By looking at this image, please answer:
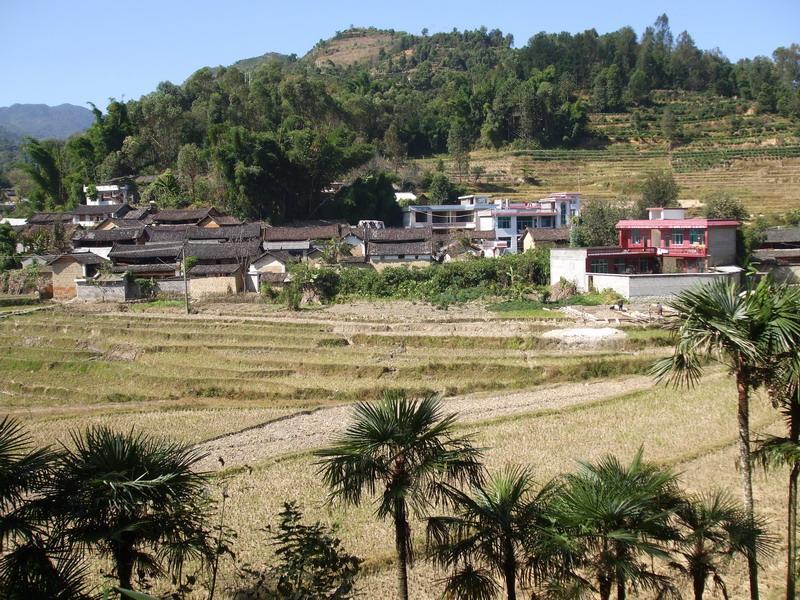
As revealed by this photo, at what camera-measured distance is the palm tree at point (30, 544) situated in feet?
20.9

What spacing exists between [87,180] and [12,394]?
40.0 m

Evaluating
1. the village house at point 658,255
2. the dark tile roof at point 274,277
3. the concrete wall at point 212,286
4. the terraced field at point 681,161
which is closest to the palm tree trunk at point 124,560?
the village house at point 658,255

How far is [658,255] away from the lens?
114 feet

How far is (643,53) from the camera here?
290ft

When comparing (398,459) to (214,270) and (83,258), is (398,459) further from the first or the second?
(83,258)

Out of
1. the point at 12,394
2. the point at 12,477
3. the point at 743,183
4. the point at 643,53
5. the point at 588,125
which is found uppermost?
the point at 643,53

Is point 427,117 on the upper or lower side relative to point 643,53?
lower

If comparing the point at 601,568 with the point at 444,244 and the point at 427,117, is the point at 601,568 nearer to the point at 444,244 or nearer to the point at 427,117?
the point at 444,244

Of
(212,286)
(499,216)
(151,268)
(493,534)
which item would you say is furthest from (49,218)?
(493,534)

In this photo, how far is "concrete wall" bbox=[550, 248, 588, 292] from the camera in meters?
33.2

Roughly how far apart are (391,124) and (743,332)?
208 ft

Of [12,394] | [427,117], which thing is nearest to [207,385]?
[12,394]

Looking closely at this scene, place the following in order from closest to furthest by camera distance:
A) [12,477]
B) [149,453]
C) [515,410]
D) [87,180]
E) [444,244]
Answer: [12,477] < [149,453] < [515,410] < [444,244] < [87,180]

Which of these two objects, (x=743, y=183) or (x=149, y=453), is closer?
(x=149, y=453)
